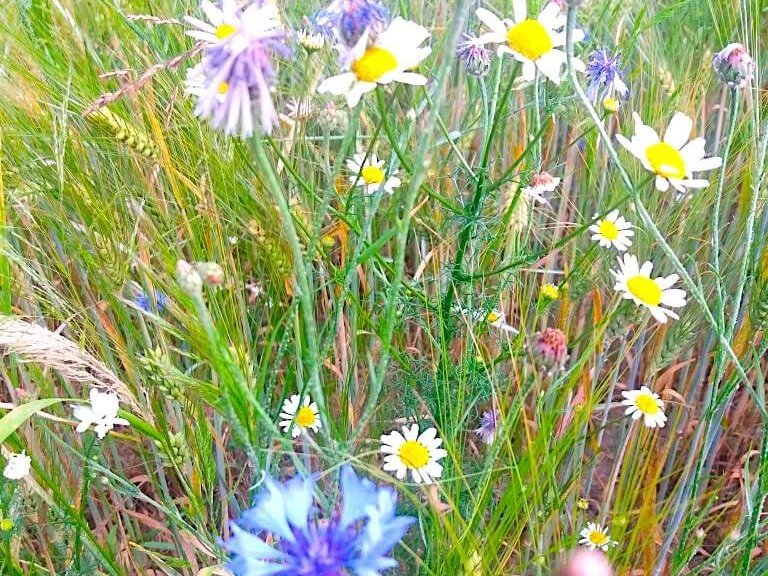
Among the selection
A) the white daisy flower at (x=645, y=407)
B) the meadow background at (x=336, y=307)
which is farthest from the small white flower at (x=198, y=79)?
the white daisy flower at (x=645, y=407)

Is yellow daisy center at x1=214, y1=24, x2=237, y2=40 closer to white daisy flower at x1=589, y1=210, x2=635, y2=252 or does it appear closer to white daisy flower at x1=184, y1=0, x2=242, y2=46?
white daisy flower at x1=184, y1=0, x2=242, y2=46

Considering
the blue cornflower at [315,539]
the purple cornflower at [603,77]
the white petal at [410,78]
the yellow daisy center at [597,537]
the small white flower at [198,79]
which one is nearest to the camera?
the blue cornflower at [315,539]

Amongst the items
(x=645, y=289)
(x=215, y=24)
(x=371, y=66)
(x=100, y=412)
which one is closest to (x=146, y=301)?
(x=100, y=412)

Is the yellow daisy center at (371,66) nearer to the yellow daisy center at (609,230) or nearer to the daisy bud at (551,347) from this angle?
the daisy bud at (551,347)

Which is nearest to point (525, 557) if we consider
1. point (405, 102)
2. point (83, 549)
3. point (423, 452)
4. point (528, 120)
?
point (423, 452)

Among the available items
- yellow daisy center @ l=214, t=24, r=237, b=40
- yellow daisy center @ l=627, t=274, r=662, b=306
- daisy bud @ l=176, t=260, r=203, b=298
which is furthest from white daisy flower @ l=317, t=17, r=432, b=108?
yellow daisy center @ l=627, t=274, r=662, b=306

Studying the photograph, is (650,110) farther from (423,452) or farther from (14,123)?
(14,123)

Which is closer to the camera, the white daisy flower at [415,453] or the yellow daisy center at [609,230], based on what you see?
the white daisy flower at [415,453]
